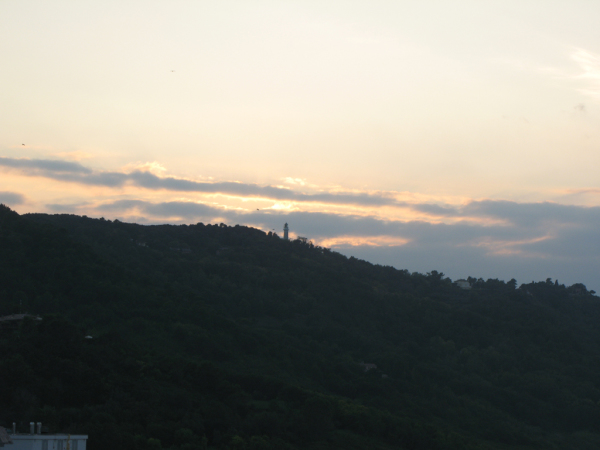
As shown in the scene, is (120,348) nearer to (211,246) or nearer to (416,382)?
(416,382)

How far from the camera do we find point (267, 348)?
5747 cm

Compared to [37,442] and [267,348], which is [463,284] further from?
[37,442]

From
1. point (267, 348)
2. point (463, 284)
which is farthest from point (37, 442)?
point (463, 284)

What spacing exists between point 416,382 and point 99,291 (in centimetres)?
2800

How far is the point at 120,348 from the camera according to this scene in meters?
42.3

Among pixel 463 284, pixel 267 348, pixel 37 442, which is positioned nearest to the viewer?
pixel 37 442

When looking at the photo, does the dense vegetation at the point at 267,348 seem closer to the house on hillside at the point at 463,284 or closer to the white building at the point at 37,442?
the white building at the point at 37,442

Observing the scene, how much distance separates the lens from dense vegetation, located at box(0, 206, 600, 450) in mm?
34969

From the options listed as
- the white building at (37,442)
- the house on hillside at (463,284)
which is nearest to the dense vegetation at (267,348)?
the white building at (37,442)

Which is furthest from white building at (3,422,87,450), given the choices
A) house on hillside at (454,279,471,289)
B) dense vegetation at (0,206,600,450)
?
house on hillside at (454,279,471,289)

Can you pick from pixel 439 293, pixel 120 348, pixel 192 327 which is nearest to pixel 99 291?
pixel 192 327

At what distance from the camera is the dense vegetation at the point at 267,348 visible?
34969 mm

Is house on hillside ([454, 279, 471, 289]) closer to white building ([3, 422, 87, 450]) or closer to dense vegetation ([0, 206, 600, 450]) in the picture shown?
dense vegetation ([0, 206, 600, 450])

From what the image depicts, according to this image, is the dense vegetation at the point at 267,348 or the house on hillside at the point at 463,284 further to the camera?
the house on hillside at the point at 463,284
